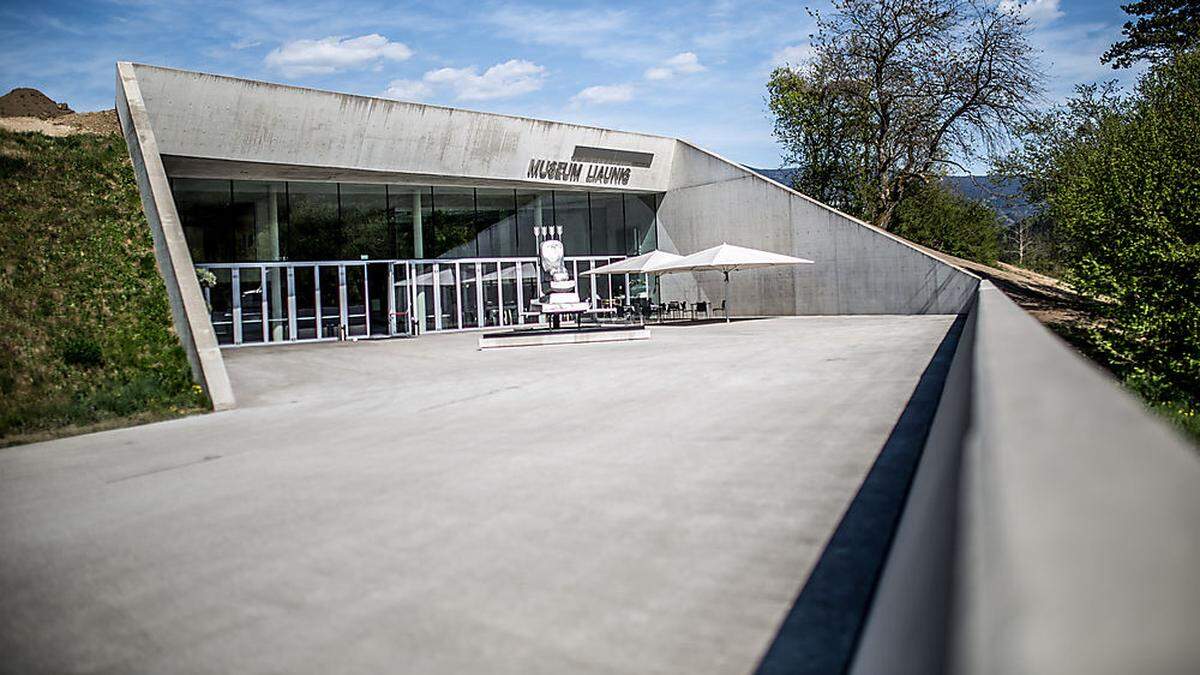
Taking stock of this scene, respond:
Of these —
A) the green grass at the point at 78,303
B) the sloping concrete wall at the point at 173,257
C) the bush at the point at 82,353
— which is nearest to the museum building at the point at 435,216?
the sloping concrete wall at the point at 173,257

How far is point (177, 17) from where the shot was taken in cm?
2133

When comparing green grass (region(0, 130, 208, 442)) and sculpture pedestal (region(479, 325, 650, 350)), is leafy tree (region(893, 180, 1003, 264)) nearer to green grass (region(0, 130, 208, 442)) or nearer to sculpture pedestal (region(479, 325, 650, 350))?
sculpture pedestal (region(479, 325, 650, 350))

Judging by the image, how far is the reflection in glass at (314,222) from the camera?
2794 cm

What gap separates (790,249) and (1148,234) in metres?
15.4

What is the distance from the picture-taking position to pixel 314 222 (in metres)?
28.3

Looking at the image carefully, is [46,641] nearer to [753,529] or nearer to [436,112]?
[753,529]

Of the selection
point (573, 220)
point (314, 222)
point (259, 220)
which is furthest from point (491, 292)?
point (259, 220)

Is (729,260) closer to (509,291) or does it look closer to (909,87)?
(509,291)

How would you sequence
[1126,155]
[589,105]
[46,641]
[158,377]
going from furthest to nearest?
[589,105], [1126,155], [158,377], [46,641]

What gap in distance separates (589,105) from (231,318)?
2498cm

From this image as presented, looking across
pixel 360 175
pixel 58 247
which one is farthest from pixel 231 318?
pixel 58 247

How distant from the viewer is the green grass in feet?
40.0

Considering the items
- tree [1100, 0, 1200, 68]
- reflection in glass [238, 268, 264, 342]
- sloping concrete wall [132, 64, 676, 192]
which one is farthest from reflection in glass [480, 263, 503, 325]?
tree [1100, 0, 1200, 68]

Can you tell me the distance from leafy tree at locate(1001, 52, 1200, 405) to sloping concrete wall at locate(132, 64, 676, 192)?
17735 mm
